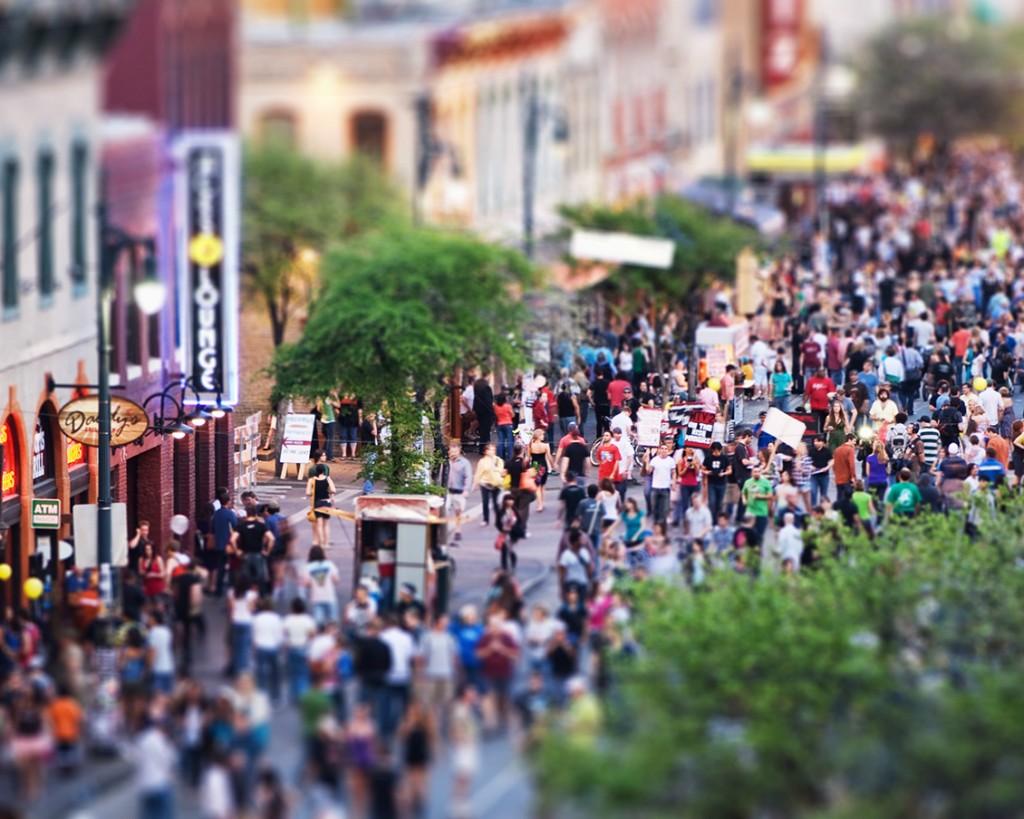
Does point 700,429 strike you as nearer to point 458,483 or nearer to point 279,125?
point 458,483

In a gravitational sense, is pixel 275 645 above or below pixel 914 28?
below

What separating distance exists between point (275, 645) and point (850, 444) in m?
11.7

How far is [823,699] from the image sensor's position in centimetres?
2955

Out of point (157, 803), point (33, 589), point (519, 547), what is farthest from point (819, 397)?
point (157, 803)

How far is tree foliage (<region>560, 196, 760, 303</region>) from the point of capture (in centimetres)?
6206

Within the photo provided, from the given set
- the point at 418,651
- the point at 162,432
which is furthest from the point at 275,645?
the point at 162,432

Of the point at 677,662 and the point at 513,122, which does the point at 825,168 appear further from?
the point at 677,662

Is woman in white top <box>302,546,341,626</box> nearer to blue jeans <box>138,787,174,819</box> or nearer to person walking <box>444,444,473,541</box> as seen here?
person walking <box>444,444,473,541</box>

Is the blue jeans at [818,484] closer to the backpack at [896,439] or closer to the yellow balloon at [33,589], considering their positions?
the backpack at [896,439]

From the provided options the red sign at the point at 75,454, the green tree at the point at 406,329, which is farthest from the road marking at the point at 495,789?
the green tree at the point at 406,329

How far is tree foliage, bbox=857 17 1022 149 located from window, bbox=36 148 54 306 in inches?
3622

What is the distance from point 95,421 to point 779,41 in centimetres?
10243

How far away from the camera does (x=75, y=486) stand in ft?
140

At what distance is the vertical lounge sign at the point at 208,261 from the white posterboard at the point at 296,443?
154cm
